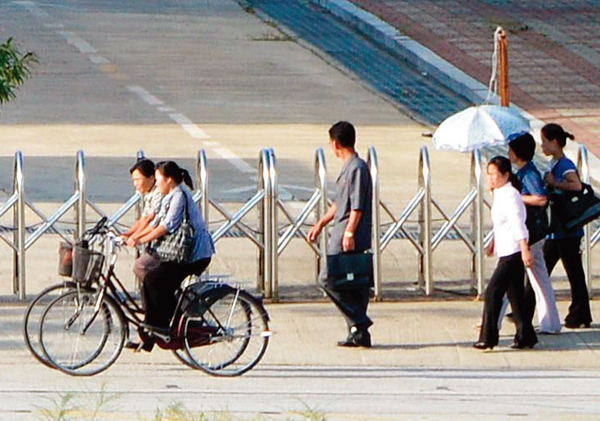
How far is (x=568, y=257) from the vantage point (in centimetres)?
1180

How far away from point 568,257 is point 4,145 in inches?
360

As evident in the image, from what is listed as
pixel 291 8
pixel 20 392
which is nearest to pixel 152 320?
pixel 20 392

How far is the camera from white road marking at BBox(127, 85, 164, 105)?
22281 millimetres

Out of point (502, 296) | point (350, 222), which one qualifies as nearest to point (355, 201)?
point (350, 222)

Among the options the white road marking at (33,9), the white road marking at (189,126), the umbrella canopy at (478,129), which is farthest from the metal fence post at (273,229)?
the white road marking at (33,9)

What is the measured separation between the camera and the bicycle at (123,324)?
10078mm

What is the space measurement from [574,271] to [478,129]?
132 centimetres

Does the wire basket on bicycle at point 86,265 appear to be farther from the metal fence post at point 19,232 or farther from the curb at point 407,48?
the curb at point 407,48

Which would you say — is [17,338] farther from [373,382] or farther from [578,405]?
[578,405]

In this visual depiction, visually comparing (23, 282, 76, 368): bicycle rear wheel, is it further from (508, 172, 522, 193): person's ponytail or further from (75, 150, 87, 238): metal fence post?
(508, 172, 522, 193): person's ponytail

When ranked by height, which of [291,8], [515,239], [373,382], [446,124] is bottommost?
[373,382]

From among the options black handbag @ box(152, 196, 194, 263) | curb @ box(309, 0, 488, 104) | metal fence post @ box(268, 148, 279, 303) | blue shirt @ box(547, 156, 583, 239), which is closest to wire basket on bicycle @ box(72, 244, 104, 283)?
black handbag @ box(152, 196, 194, 263)

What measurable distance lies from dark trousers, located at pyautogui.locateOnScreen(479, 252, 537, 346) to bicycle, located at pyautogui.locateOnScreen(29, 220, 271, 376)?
1.69 metres

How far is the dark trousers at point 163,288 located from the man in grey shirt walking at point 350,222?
3.73ft
